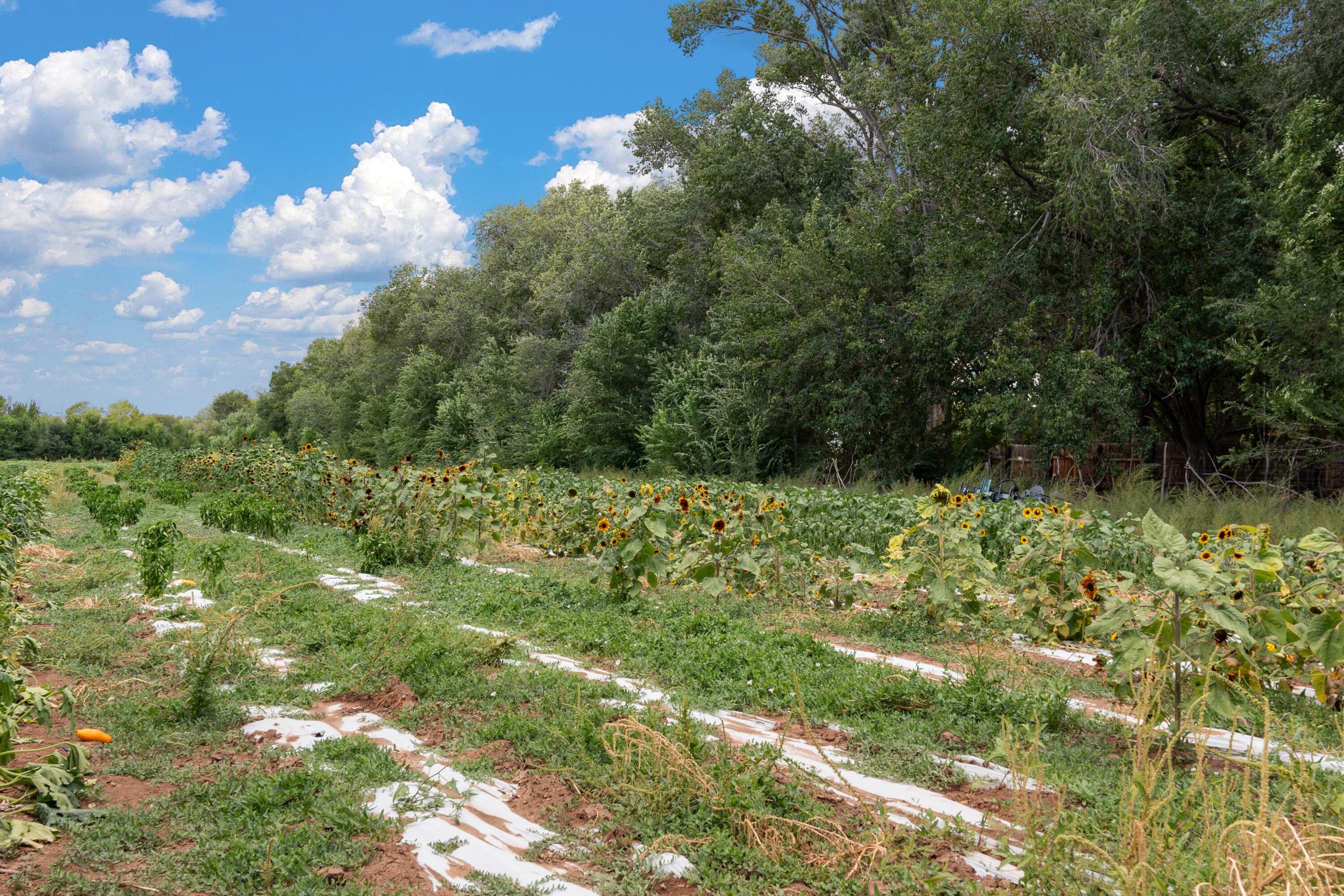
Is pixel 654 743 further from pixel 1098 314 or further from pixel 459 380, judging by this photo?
pixel 459 380

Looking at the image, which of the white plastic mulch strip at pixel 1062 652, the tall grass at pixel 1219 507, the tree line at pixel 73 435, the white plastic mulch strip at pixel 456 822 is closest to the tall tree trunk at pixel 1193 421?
the tall grass at pixel 1219 507

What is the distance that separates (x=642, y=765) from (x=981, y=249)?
11.7 m

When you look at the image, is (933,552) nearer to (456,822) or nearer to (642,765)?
(642,765)

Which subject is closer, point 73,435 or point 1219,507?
point 1219,507

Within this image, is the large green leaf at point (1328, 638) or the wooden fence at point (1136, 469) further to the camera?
the wooden fence at point (1136, 469)

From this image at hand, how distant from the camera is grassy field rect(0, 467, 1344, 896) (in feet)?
7.75

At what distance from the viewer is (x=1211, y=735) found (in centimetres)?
347

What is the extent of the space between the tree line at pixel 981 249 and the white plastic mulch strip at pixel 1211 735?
8202 millimetres

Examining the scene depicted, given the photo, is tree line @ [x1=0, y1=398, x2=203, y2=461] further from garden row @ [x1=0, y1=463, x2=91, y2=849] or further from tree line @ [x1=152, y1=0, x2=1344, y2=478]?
garden row @ [x1=0, y1=463, x2=91, y2=849]

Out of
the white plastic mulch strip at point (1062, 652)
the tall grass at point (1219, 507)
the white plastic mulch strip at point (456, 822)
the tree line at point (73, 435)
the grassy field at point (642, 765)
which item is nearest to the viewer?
the grassy field at point (642, 765)

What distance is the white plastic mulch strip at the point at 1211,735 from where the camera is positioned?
3.01 m

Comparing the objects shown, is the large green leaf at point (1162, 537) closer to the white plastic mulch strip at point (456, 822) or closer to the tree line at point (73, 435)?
the white plastic mulch strip at point (456, 822)

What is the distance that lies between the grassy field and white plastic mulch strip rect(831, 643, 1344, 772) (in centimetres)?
6

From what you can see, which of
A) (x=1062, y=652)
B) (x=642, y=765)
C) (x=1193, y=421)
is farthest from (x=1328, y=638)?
(x=1193, y=421)
